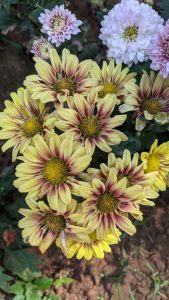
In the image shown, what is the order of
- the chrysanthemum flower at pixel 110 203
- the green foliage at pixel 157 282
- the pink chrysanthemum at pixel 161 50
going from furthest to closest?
the green foliage at pixel 157 282
the pink chrysanthemum at pixel 161 50
the chrysanthemum flower at pixel 110 203

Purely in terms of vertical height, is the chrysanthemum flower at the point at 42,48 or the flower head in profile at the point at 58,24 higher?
the flower head in profile at the point at 58,24

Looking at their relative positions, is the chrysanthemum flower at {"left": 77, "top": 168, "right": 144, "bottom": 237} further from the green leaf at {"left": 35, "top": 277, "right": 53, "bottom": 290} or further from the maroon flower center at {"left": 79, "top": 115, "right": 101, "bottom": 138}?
the green leaf at {"left": 35, "top": 277, "right": 53, "bottom": 290}

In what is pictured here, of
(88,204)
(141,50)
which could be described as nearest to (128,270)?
(88,204)

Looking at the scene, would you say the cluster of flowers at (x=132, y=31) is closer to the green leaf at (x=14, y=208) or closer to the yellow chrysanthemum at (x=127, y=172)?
the yellow chrysanthemum at (x=127, y=172)

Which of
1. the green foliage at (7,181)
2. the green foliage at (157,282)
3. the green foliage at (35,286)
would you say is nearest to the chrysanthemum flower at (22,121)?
the green foliage at (7,181)

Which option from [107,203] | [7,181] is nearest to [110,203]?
[107,203]

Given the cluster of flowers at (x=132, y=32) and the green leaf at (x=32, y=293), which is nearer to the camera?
the cluster of flowers at (x=132, y=32)

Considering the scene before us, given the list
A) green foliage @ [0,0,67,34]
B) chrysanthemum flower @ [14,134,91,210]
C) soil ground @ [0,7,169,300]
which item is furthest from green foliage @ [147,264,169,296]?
green foliage @ [0,0,67,34]
